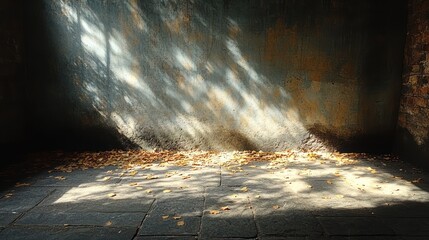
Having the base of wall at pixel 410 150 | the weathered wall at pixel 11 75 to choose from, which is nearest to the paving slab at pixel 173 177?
the weathered wall at pixel 11 75

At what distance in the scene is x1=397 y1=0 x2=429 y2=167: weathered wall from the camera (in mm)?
5535

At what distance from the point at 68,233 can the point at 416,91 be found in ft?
19.4

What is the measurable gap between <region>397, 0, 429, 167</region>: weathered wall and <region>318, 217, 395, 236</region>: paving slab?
2790 millimetres

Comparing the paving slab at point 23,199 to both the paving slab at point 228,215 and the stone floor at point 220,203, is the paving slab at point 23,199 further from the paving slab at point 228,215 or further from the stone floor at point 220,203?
the paving slab at point 228,215

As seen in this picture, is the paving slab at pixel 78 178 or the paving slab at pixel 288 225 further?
the paving slab at pixel 78 178

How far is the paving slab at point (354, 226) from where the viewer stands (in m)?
3.22

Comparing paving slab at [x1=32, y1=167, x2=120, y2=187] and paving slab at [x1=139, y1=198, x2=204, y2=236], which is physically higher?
paving slab at [x1=32, y1=167, x2=120, y2=187]

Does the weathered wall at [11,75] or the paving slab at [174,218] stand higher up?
the weathered wall at [11,75]

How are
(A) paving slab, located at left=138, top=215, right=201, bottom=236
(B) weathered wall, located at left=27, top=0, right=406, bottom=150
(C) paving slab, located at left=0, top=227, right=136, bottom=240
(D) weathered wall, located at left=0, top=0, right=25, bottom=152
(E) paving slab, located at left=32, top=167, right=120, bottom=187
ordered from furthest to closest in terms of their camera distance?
(B) weathered wall, located at left=27, top=0, right=406, bottom=150 < (D) weathered wall, located at left=0, top=0, right=25, bottom=152 < (E) paving slab, located at left=32, top=167, right=120, bottom=187 < (A) paving slab, located at left=138, top=215, right=201, bottom=236 < (C) paving slab, located at left=0, top=227, right=136, bottom=240

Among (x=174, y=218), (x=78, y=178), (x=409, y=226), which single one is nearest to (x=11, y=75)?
(x=78, y=178)

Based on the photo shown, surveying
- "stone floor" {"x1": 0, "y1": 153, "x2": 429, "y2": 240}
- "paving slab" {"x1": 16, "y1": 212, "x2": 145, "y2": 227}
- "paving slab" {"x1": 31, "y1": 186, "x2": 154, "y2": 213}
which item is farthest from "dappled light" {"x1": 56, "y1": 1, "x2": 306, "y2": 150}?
"paving slab" {"x1": 16, "y1": 212, "x2": 145, "y2": 227}

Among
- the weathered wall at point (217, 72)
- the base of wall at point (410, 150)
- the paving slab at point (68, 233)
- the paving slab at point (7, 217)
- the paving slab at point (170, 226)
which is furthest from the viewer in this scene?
the weathered wall at point (217, 72)

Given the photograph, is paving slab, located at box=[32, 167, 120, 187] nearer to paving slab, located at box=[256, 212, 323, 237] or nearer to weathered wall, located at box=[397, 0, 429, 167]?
paving slab, located at box=[256, 212, 323, 237]

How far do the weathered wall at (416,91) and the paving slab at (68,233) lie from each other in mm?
5060
